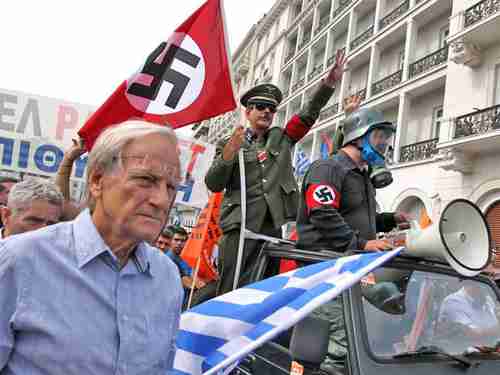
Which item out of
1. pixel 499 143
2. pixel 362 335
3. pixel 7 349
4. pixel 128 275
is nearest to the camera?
pixel 7 349

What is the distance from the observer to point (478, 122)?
45.9 feet

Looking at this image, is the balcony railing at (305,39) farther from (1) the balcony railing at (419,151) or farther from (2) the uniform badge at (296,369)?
(2) the uniform badge at (296,369)

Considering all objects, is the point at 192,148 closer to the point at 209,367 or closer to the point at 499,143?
the point at 209,367

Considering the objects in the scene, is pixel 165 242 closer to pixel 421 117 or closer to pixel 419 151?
pixel 419 151

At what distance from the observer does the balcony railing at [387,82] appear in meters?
19.3

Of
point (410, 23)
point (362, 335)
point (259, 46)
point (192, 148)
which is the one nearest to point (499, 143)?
point (410, 23)

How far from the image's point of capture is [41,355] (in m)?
1.05

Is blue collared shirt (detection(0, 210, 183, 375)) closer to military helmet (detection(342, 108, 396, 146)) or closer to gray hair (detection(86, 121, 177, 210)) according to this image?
gray hair (detection(86, 121, 177, 210))

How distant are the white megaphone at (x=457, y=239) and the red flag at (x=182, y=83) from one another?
207 cm

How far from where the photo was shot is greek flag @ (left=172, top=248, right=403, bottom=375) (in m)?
1.49

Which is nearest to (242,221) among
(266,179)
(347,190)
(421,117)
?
(266,179)

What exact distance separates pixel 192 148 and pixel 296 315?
6.42 metres

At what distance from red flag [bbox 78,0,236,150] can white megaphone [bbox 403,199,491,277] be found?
6.79ft

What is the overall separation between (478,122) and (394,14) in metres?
8.51
